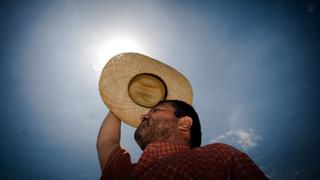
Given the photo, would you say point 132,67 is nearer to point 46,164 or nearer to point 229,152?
point 229,152

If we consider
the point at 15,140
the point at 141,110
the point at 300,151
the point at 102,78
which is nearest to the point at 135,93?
the point at 141,110

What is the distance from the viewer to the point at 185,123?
2.64 meters

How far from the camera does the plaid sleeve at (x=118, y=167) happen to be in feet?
6.39

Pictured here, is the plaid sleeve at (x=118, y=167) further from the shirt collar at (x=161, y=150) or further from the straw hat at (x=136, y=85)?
the straw hat at (x=136, y=85)

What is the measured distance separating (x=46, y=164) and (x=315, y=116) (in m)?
81.9

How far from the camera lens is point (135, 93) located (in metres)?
3.30

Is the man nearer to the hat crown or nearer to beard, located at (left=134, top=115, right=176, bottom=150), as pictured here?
beard, located at (left=134, top=115, right=176, bottom=150)

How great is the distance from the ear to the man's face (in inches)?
2.7

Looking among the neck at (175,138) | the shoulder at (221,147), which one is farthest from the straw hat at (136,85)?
the shoulder at (221,147)

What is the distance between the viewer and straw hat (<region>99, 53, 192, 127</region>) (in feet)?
10.2

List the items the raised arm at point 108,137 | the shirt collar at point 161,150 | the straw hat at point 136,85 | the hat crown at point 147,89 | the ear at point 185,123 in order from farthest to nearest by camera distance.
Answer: the hat crown at point 147,89, the straw hat at point 136,85, the ear at point 185,123, the raised arm at point 108,137, the shirt collar at point 161,150

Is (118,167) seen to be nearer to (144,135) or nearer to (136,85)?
(144,135)

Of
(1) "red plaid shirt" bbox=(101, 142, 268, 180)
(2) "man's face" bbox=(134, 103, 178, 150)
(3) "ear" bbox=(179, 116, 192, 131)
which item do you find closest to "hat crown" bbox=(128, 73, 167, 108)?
(2) "man's face" bbox=(134, 103, 178, 150)

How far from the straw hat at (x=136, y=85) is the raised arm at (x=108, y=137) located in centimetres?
13
